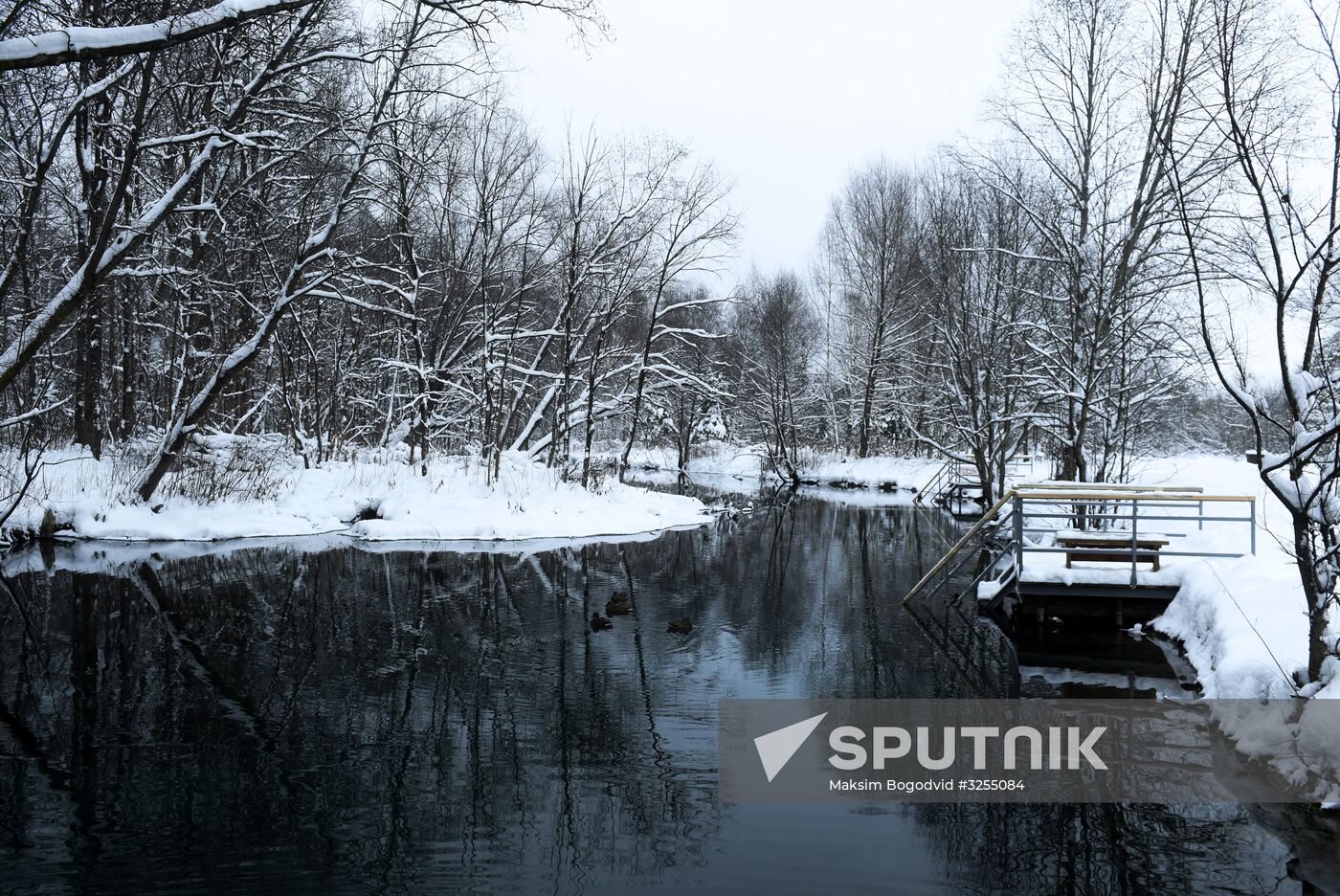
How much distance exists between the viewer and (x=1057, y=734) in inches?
329

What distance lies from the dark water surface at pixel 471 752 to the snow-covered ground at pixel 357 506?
3.98 metres

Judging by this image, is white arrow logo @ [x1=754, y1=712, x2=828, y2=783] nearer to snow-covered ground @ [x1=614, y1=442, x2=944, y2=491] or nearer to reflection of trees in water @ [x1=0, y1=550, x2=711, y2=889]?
reflection of trees in water @ [x1=0, y1=550, x2=711, y2=889]

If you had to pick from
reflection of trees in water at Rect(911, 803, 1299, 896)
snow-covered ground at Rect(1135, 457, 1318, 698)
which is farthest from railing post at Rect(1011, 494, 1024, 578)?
reflection of trees in water at Rect(911, 803, 1299, 896)

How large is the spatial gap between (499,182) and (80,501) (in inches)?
534

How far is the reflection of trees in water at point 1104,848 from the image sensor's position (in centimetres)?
568

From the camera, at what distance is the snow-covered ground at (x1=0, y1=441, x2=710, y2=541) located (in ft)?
58.7

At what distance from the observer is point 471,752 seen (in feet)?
24.1

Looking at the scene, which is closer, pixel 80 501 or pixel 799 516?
pixel 80 501

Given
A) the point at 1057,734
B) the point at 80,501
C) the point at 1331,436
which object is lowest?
the point at 1057,734

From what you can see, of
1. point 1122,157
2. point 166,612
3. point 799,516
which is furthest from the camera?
point 799,516

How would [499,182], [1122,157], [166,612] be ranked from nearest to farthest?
[166,612] < [1122,157] < [499,182]

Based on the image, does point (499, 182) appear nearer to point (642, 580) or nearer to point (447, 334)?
point (447, 334)

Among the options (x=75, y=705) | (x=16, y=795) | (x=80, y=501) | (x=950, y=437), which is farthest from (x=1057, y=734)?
(x=950, y=437)

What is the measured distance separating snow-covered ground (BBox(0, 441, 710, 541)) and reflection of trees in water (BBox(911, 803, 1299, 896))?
1483 centimetres
